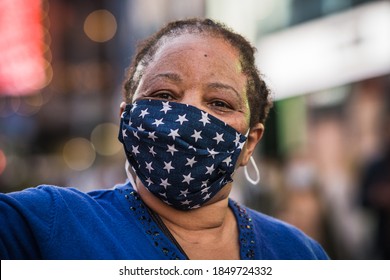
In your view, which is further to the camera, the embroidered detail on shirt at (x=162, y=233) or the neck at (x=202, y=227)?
the neck at (x=202, y=227)

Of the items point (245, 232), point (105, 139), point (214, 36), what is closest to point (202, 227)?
point (245, 232)

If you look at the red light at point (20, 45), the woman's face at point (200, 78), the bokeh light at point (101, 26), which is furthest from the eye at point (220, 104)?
the bokeh light at point (101, 26)

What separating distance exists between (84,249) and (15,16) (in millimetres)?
18575

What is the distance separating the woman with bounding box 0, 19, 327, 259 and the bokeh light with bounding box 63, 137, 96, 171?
3283cm

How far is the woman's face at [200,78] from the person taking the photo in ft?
7.77

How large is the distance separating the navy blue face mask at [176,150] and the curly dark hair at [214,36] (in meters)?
0.29

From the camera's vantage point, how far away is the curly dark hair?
8.40ft

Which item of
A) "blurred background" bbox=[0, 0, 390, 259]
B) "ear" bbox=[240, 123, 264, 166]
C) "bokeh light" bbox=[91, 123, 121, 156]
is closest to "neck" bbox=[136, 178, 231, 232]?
"ear" bbox=[240, 123, 264, 166]

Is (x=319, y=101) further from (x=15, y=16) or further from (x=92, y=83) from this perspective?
(x=92, y=83)

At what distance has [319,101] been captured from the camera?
9617 mm

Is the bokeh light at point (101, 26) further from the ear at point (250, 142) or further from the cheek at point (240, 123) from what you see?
the cheek at point (240, 123)

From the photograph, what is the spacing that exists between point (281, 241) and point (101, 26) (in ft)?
111

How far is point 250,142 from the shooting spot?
2.67 meters
